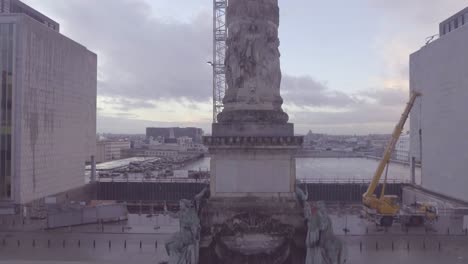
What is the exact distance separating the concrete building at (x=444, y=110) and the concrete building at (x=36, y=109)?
40349 millimetres

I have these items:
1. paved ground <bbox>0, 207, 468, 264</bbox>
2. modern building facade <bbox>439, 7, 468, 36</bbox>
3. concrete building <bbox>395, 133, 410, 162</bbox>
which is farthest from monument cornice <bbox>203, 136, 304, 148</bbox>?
concrete building <bbox>395, 133, 410, 162</bbox>

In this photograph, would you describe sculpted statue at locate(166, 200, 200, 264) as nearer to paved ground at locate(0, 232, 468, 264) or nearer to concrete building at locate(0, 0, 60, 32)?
paved ground at locate(0, 232, 468, 264)

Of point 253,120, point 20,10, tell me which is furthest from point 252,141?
point 20,10

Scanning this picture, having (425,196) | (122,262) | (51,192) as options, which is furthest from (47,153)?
(425,196)

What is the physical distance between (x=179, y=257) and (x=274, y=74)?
21.6 ft

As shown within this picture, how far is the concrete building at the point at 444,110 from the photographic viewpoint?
4381 centimetres

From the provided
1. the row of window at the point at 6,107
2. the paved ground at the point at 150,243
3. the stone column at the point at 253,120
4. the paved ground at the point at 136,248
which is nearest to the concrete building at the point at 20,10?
the row of window at the point at 6,107

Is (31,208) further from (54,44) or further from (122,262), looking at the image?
(122,262)

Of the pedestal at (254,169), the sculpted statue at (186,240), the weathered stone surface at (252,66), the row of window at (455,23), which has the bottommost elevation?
the sculpted statue at (186,240)

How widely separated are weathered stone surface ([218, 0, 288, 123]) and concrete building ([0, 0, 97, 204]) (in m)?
31.5

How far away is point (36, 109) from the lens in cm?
4262

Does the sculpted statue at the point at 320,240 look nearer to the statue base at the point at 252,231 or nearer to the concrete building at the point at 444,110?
the statue base at the point at 252,231

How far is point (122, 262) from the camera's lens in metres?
24.8

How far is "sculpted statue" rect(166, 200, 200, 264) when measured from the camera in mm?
13352
